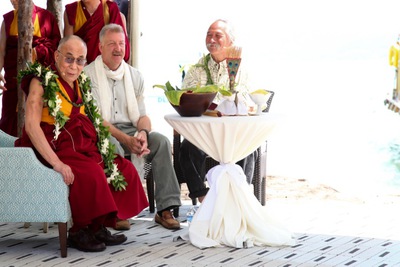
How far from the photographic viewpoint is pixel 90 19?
459cm

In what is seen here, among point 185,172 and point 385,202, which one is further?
point 385,202

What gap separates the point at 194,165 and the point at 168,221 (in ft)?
1.21

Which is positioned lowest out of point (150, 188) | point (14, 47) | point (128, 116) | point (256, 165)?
point (150, 188)

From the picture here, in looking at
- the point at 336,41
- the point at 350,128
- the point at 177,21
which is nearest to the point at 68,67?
the point at 350,128

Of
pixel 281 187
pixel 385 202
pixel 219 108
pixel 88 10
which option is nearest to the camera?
pixel 219 108

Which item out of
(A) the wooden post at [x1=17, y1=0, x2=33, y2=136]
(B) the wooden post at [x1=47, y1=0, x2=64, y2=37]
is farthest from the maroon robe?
(B) the wooden post at [x1=47, y1=0, x2=64, y2=37]

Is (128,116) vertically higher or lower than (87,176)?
higher

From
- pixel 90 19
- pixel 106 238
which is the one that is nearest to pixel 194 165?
pixel 106 238

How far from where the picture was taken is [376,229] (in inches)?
158

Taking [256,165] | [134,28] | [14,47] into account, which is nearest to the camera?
[256,165]

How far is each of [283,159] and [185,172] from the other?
544cm

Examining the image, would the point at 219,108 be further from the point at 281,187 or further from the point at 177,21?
the point at 177,21

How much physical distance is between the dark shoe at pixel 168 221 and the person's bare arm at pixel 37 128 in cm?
81

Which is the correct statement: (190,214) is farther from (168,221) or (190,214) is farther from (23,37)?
(23,37)
